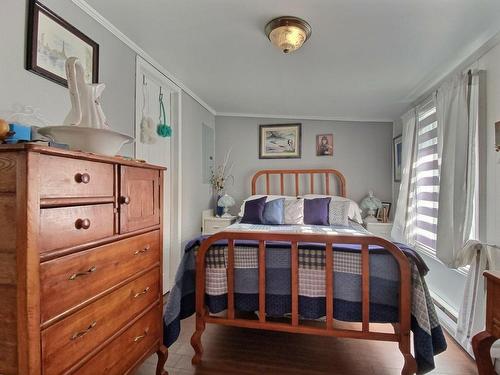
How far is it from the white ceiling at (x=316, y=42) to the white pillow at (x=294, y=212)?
129 cm

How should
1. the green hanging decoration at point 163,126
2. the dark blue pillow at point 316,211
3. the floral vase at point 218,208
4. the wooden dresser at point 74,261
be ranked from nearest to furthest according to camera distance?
the wooden dresser at point 74,261, the green hanging decoration at point 163,126, the dark blue pillow at point 316,211, the floral vase at point 218,208

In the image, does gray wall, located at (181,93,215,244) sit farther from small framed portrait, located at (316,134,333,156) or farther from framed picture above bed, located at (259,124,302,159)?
small framed portrait, located at (316,134,333,156)

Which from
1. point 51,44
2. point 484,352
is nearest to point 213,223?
point 51,44

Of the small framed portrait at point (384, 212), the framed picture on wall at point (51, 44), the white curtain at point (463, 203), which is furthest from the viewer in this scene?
the small framed portrait at point (384, 212)

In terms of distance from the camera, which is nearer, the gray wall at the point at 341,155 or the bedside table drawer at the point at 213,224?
the bedside table drawer at the point at 213,224

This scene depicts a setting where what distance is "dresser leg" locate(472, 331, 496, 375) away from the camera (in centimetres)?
127

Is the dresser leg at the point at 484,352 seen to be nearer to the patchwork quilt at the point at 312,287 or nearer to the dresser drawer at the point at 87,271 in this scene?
the patchwork quilt at the point at 312,287

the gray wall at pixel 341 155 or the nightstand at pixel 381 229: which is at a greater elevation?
the gray wall at pixel 341 155

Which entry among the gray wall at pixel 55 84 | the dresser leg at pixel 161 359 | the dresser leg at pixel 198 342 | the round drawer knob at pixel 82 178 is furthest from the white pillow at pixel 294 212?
the round drawer knob at pixel 82 178

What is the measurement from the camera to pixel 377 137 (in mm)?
3977

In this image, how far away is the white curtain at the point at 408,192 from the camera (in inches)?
116

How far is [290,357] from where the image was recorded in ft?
5.94

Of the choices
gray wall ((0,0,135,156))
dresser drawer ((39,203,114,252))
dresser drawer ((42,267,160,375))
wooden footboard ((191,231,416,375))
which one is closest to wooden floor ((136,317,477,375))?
wooden footboard ((191,231,416,375))

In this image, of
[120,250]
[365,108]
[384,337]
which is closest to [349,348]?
[384,337]
